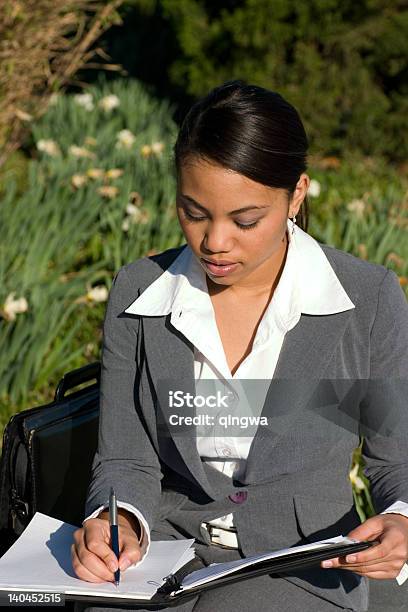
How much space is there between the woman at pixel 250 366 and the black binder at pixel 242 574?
0.11m

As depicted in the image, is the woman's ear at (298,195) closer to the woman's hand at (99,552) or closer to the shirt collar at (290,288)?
the shirt collar at (290,288)

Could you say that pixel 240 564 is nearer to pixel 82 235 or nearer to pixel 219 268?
pixel 219 268

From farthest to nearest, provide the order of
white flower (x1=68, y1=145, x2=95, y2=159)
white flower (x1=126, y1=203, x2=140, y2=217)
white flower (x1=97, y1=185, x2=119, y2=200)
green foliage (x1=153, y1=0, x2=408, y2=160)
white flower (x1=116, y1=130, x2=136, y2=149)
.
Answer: green foliage (x1=153, y1=0, x2=408, y2=160) < white flower (x1=116, y1=130, x2=136, y2=149) < white flower (x1=68, y1=145, x2=95, y2=159) < white flower (x1=97, y1=185, x2=119, y2=200) < white flower (x1=126, y1=203, x2=140, y2=217)

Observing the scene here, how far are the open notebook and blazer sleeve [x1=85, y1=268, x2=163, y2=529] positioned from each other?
12 centimetres

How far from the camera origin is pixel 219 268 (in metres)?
1.99

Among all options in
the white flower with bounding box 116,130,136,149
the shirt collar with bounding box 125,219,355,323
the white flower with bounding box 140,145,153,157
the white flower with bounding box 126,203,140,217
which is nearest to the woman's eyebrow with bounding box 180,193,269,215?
the shirt collar with bounding box 125,219,355,323

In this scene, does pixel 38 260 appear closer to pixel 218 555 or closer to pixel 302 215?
pixel 302 215

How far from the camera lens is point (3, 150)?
209 inches

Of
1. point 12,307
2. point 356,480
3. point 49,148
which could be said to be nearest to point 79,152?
point 49,148

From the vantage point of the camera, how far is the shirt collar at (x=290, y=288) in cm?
204

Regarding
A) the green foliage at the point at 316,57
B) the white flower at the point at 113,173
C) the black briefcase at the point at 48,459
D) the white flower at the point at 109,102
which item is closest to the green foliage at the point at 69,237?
the white flower at the point at 113,173

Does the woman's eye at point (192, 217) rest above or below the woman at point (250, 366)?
above

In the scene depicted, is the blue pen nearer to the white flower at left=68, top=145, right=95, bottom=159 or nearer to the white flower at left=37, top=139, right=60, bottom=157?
the white flower at left=68, top=145, right=95, bottom=159

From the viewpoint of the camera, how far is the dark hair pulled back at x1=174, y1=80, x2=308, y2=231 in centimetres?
188
